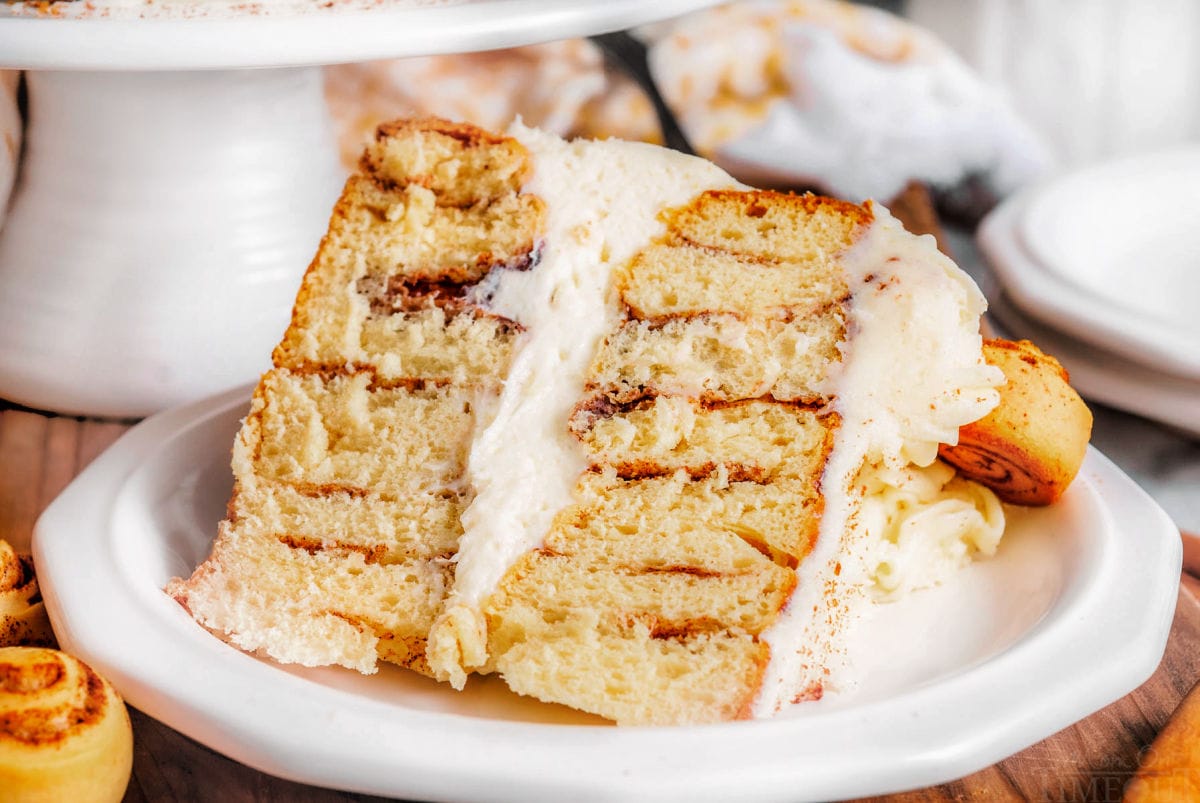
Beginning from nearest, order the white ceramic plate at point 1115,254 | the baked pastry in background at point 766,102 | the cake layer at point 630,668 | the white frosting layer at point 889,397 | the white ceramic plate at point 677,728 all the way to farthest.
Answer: the white ceramic plate at point 677,728 < the cake layer at point 630,668 < the white frosting layer at point 889,397 < the white ceramic plate at point 1115,254 < the baked pastry in background at point 766,102

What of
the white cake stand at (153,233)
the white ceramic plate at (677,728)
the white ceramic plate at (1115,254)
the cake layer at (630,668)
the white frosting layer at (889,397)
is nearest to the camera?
the white ceramic plate at (677,728)

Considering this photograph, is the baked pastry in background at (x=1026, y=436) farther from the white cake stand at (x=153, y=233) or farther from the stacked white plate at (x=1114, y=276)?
the white cake stand at (x=153, y=233)

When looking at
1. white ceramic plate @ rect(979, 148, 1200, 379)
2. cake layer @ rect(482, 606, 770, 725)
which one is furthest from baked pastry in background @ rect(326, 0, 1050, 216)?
cake layer @ rect(482, 606, 770, 725)

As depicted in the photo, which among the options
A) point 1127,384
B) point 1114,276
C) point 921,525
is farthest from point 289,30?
point 1114,276

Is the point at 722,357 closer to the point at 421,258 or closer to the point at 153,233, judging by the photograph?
the point at 421,258

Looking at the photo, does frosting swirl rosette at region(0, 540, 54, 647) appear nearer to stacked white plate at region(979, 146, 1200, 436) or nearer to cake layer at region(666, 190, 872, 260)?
cake layer at region(666, 190, 872, 260)

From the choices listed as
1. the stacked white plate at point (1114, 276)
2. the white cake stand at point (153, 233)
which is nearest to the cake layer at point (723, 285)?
the white cake stand at point (153, 233)

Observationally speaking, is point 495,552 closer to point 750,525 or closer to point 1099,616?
point 750,525
